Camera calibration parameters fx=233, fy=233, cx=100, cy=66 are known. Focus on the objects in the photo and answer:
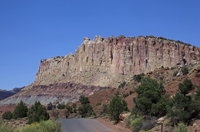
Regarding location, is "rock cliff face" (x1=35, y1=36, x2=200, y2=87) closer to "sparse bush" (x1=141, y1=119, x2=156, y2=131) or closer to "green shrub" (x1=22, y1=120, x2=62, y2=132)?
"sparse bush" (x1=141, y1=119, x2=156, y2=131)

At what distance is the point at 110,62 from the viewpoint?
103 m

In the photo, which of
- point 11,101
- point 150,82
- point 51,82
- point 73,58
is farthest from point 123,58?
point 150,82

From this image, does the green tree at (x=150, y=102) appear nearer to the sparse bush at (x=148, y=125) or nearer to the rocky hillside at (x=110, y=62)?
the sparse bush at (x=148, y=125)

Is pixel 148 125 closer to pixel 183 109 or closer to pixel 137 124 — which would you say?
pixel 137 124

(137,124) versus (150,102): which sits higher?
(150,102)

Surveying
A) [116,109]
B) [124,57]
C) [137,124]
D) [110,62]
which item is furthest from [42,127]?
[110,62]

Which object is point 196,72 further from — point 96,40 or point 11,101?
point 11,101

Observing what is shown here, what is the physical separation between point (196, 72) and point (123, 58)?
210ft

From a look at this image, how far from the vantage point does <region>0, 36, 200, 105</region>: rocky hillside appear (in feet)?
316

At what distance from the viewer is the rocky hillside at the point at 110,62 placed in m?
96.3

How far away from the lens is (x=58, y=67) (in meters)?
129

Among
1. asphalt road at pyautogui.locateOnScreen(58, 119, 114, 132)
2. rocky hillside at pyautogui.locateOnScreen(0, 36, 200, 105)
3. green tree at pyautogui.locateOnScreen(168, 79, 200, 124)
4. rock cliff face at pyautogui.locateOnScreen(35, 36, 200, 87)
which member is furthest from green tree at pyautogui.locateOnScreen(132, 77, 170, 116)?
rock cliff face at pyautogui.locateOnScreen(35, 36, 200, 87)

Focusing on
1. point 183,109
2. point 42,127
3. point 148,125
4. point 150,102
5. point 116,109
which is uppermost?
point 150,102

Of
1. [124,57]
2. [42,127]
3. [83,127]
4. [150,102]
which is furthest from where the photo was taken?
[124,57]
